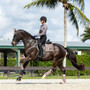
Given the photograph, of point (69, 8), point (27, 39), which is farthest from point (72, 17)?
point (27, 39)

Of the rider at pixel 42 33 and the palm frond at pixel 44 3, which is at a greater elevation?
the palm frond at pixel 44 3

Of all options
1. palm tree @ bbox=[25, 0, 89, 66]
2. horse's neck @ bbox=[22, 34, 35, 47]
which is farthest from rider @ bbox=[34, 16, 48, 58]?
palm tree @ bbox=[25, 0, 89, 66]

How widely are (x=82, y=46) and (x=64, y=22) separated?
14.8 ft

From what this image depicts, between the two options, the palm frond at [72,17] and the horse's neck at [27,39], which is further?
the palm frond at [72,17]

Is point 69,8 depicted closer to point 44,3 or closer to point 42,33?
point 44,3

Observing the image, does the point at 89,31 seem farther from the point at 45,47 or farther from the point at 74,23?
the point at 45,47

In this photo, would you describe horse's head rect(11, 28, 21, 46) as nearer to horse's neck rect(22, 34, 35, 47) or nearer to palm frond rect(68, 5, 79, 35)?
horse's neck rect(22, 34, 35, 47)

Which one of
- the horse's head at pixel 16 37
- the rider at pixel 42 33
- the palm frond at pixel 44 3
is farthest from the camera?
the palm frond at pixel 44 3

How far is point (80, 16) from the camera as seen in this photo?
2556 centimetres

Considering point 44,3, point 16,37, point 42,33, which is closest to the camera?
point 42,33

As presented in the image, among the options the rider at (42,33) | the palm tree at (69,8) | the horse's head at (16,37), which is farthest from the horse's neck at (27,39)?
the palm tree at (69,8)

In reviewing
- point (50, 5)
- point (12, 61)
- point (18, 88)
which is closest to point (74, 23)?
point (50, 5)

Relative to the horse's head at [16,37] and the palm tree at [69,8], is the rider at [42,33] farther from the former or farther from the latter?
the palm tree at [69,8]

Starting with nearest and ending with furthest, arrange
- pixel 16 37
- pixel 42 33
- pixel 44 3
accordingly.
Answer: pixel 42 33 < pixel 16 37 < pixel 44 3
